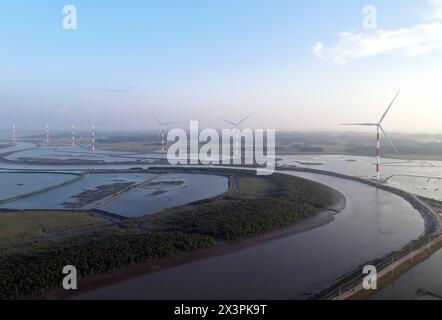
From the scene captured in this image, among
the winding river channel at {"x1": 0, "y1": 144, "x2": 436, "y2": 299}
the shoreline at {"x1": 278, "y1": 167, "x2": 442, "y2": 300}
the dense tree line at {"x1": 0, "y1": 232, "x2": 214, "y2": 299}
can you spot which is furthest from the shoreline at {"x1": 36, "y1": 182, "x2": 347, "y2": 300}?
the shoreline at {"x1": 278, "y1": 167, "x2": 442, "y2": 300}

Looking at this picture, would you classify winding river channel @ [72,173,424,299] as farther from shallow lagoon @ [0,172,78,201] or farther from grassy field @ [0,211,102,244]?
shallow lagoon @ [0,172,78,201]

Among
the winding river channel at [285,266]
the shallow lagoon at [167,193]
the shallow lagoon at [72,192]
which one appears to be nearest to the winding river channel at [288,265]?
the winding river channel at [285,266]

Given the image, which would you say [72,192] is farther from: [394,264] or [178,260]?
[394,264]

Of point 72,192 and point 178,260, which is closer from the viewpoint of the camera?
point 178,260

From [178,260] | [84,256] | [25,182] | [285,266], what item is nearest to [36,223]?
[84,256]

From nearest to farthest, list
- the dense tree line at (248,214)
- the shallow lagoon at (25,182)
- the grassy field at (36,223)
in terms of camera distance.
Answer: the grassy field at (36,223), the dense tree line at (248,214), the shallow lagoon at (25,182)

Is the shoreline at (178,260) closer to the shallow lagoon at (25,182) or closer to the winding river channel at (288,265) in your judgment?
the winding river channel at (288,265)
